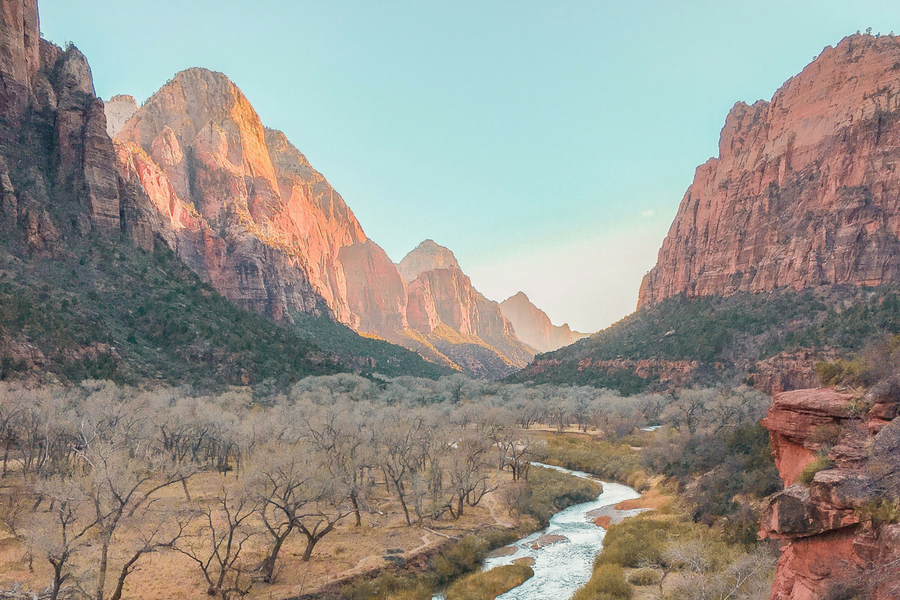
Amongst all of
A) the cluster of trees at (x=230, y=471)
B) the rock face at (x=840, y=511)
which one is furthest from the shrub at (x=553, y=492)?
the rock face at (x=840, y=511)

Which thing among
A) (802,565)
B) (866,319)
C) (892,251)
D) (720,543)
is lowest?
(720,543)

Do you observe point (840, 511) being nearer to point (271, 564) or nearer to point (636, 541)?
point (636, 541)

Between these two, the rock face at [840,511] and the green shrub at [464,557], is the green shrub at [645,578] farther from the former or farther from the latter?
the rock face at [840,511]

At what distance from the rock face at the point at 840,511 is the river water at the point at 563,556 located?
43.7ft

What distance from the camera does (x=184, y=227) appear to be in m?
121

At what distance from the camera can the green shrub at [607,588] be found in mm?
21125

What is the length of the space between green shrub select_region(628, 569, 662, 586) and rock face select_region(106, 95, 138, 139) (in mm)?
208776

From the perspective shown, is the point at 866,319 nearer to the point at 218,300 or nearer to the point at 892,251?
the point at 892,251

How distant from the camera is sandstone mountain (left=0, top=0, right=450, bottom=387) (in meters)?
52.5

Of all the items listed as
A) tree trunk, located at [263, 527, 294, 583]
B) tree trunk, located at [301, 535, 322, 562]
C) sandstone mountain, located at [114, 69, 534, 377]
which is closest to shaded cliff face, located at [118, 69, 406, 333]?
sandstone mountain, located at [114, 69, 534, 377]

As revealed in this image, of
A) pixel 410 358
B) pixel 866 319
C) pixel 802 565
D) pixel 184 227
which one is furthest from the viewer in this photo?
pixel 410 358

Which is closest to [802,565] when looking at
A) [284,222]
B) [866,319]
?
[866,319]

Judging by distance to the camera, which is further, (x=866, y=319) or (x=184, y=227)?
(x=184, y=227)

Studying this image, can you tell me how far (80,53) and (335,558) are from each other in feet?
334
